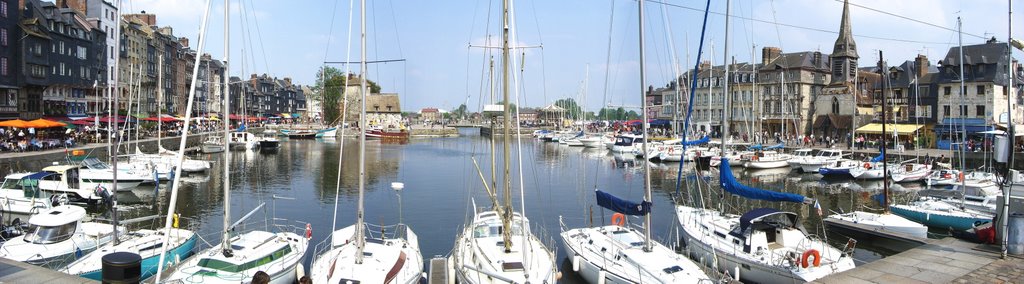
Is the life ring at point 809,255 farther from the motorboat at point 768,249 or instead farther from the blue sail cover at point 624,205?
the blue sail cover at point 624,205

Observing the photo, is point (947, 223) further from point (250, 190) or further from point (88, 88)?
point (88, 88)

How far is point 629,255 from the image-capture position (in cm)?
1938

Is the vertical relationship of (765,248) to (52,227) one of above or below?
below

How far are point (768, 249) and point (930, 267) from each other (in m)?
5.25

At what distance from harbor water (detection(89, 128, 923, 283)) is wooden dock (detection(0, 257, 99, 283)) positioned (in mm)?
6285

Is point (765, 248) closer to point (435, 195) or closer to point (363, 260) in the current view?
point (363, 260)

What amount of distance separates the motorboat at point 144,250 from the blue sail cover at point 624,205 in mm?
14118

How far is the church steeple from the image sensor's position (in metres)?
85.1

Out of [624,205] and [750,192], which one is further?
[750,192]

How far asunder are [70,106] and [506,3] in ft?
260

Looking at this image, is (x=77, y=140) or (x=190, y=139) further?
(x=190, y=139)

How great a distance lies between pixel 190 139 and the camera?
8412cm

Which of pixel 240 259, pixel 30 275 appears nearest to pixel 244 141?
pixel 240 259

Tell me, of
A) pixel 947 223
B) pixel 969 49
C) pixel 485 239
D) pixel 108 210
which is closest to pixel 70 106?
pixel 108 210
